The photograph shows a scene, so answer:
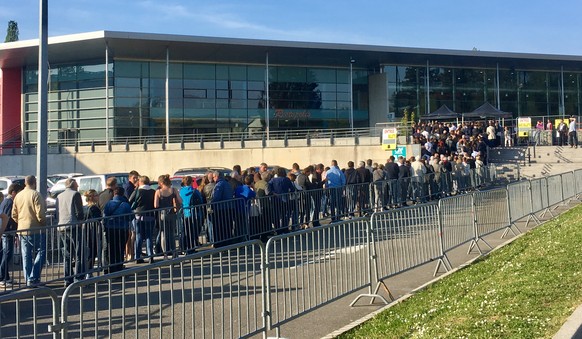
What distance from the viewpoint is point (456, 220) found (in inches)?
502

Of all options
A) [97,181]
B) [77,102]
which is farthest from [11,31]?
[97,181]

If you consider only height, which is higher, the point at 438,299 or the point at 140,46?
the point at 140,46

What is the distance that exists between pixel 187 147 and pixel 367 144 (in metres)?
12.3

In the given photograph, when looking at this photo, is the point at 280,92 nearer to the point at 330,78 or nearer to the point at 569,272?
the point at 330,78

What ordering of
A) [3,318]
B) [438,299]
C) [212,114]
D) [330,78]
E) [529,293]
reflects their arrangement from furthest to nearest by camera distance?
[330,78] → [212,114] → [438,299] → [529,293] → [3,318]

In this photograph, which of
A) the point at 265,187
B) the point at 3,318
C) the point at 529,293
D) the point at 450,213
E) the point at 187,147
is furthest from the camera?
the point at 187,147

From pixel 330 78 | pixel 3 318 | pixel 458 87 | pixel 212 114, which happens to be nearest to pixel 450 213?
pixel 3 318

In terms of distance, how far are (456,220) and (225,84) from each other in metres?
42.0

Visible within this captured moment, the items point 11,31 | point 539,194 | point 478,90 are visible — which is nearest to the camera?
point 539,194

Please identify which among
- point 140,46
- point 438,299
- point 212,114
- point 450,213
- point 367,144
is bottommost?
point 438,299

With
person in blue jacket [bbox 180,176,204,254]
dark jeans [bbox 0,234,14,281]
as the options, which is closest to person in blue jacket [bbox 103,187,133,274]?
person in blue jacket [bbox 180,176,204,254]

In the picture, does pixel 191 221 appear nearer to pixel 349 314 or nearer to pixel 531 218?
pixel 349 314

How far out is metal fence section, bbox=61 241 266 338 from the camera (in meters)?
5.62

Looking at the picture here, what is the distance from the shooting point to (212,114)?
5288cm
